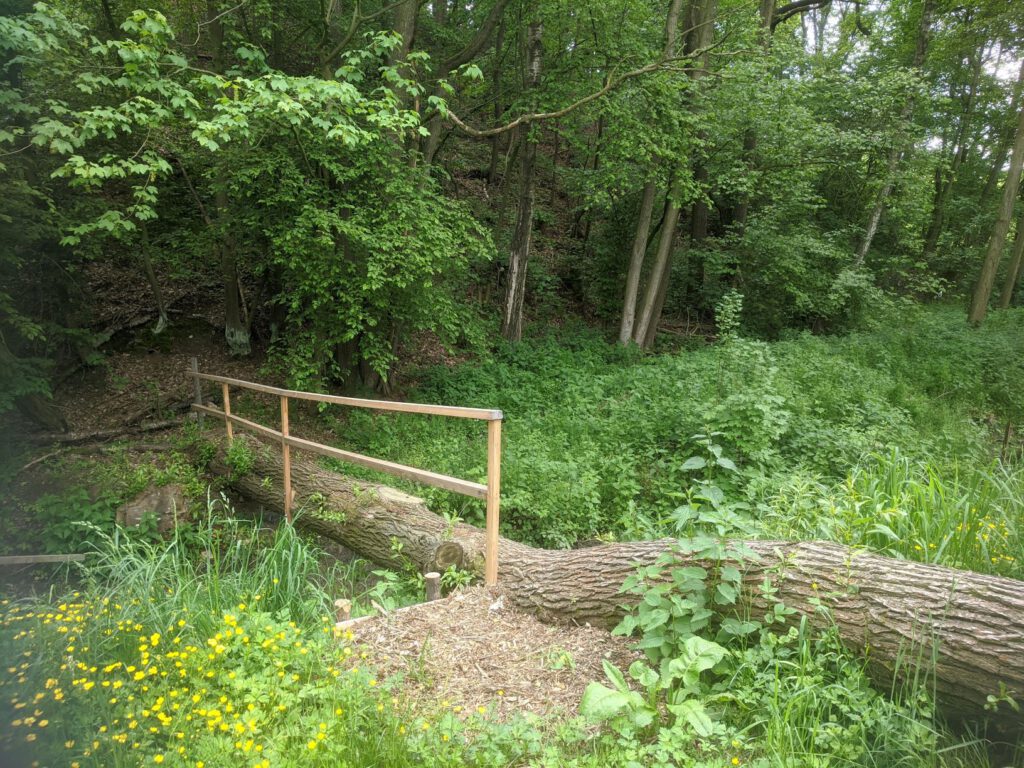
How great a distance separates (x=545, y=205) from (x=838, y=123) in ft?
26.5

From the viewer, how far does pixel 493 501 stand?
11.3 ft

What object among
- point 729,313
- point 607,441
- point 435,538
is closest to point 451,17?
point 729,313

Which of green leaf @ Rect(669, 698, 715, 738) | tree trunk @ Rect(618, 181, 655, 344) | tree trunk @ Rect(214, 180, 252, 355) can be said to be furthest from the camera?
tree trunk @ Rect(618, 181, 655, 344)

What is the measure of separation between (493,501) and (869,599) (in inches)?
78.3

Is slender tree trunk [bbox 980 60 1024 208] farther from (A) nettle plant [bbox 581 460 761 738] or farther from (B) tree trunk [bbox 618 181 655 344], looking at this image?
(A) nettle plant [bbox 581 460 761 738]

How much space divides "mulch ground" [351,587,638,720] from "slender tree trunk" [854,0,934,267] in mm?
13615

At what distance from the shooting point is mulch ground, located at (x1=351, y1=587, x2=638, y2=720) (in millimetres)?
2459

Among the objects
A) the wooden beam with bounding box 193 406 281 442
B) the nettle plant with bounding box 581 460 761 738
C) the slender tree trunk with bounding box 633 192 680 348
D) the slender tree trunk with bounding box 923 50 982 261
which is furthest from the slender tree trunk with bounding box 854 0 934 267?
the wooden beam with bounding box 193 406 281 442

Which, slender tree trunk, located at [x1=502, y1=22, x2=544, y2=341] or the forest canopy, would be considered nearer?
the forest canopy

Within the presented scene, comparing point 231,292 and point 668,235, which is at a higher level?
point 668,235

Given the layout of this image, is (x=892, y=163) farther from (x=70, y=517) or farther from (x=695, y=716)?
(x=70, y=517)

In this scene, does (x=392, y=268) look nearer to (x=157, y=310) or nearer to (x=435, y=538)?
(x=435, y=538)

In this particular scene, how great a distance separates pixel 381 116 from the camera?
555 centimetres

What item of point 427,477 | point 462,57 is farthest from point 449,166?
point 427,477
